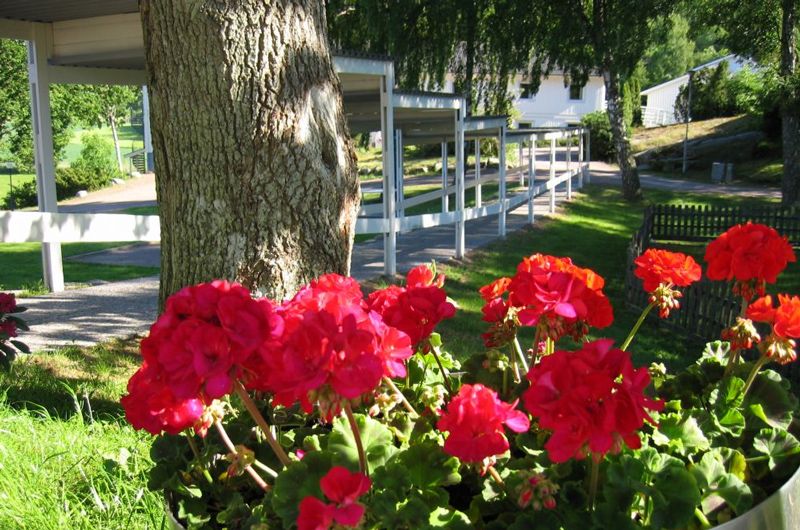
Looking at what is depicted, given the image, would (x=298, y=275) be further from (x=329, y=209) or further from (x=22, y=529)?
→ (x=22, y=529)

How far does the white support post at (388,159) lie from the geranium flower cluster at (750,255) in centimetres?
794

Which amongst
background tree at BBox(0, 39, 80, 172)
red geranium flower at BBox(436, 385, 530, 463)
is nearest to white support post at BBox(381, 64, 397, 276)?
red geranium flower at BBox(436, 385, 530, 463)

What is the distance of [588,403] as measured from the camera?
1345mm

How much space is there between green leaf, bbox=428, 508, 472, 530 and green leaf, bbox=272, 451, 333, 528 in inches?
8.5

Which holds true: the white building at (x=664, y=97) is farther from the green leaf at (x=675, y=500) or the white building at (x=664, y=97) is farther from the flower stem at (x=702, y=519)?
the green leaf at (x=675, y=500)

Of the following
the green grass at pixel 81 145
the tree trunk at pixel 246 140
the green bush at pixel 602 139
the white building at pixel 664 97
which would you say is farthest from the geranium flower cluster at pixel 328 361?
the white building at pixel 664 97

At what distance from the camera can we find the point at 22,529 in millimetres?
2973

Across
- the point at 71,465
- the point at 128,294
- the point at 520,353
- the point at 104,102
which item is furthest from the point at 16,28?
the point at 104,102

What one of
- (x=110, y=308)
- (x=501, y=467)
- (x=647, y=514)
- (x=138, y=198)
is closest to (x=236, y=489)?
(x=501, y=467)

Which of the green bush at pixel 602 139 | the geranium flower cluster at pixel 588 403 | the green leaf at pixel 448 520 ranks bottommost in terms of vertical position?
the green leaf at pixel 448 520

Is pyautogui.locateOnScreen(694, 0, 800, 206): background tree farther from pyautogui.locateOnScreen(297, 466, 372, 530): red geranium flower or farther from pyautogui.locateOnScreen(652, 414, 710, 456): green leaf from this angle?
pyautogui.locateOnScreen(297, 466, 372, 530): red geranium flower

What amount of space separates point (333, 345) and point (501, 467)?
661 mm

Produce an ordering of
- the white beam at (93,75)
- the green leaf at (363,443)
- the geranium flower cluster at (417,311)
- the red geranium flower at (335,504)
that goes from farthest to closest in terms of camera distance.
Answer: the white beam at (93,75), the geranium flower cluster at (417,311), the green leaf at (363,443), the red geranium flower at (335,504)

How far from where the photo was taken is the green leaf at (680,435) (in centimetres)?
174
